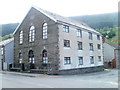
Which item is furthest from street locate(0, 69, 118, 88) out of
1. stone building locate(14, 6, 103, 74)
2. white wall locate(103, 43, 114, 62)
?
white wall locate(103, 43, 114, 62)

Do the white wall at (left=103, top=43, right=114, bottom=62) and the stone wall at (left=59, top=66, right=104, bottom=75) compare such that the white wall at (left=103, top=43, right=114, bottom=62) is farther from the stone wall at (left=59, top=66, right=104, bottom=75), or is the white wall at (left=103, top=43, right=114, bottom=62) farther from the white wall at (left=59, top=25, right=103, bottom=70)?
the white wall at (left=59, top=25, right=103, bottom=70)

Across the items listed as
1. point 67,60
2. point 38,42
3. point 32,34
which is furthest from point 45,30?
point 67,60

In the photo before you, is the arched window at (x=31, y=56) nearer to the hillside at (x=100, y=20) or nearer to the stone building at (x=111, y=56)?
the stone building at (x=111, y=56)

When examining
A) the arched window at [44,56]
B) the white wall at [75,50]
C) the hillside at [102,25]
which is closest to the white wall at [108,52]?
the white wall at [75,50]

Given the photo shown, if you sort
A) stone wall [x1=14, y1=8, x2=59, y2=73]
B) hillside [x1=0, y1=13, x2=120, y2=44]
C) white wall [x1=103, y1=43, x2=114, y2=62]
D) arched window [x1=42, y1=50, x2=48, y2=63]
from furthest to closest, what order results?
hillside [x1=0, y1=13, x2=120, y2=44] < white wall [x1=103, y1=43, x2=114, y2=62] < arched window [x1=42, y1=50, x2=48, y2=63] < stone wall [x1=14, y1=8, x2=59, y2=73]

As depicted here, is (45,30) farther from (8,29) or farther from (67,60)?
(8,29)

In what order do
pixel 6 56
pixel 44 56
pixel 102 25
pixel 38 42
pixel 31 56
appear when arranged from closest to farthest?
pixel 44 56 < pixel 38 42 < pixel 31 56 < pixel 6 56 < pixel 102 25

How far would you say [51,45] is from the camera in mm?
24484

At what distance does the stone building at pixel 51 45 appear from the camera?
24.1 m

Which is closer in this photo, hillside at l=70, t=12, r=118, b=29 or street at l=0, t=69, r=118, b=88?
street at l=0, t=69, r=118, b=88

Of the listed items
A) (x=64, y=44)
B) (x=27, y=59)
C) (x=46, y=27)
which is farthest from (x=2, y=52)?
(x=64, y=44)

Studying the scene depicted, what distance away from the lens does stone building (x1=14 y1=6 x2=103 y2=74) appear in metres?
24.1

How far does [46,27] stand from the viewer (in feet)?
84.6

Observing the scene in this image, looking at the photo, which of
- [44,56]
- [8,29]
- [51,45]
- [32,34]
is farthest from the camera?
[8,29]
